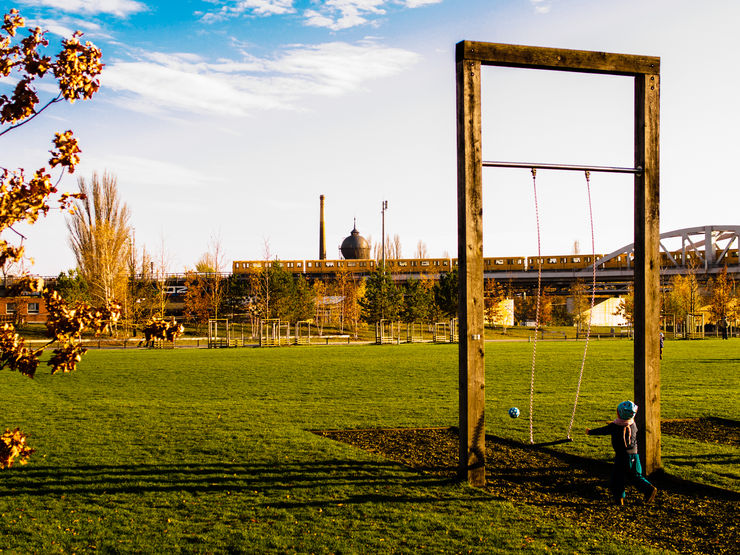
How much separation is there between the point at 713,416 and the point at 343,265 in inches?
2932

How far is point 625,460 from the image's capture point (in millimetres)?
7652

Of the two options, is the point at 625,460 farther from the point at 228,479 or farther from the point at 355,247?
the point at 355,247

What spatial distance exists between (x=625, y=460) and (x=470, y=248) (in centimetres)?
291

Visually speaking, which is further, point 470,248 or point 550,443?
point 550,443

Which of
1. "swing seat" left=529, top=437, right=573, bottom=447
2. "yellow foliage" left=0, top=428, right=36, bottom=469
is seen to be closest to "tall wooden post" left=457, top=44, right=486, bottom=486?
"swing seat" left=529, top=437, right=573, bottom=447

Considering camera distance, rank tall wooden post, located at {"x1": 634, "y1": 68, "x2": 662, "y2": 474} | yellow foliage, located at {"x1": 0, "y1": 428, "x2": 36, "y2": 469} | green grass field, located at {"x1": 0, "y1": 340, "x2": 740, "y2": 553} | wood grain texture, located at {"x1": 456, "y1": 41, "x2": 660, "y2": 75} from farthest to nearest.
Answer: tall wooden post, located at {"x1": 634, "y1": 68, "x2": 662, "y2": 474} < wood grain texture, located at {"x1": 456, "y1": 41, "x2": 660, "y2": 75} < green grass field, located at {"x1": 0, "y1": 340, "x2": 740, "y2": 553} < yellow foliage, located at {"x1": 0, "y1": 428, "x2": 36, "y2": 469}

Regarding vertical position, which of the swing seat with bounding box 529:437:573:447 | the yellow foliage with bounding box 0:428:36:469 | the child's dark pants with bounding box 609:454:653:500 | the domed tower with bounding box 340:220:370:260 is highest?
the domed tower with bounding box 340:220:370:260

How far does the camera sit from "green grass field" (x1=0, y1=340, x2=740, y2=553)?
21.2 feet

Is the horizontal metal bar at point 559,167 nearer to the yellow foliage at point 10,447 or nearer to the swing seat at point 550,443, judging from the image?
the swing seat at point 550,443

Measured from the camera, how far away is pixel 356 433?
11.7 meters

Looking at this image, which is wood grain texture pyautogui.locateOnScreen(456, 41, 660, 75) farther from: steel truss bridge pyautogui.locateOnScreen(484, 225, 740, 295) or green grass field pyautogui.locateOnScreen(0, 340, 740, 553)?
steel truss bridge pyautogui.locateOnScreen(484, 225, 740, 295)

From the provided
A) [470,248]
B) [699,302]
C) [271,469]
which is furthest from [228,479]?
[699,302]

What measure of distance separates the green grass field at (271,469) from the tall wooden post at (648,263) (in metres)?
0.84

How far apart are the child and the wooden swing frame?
0.90 metres
